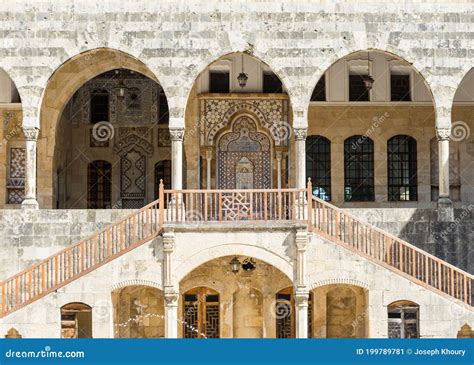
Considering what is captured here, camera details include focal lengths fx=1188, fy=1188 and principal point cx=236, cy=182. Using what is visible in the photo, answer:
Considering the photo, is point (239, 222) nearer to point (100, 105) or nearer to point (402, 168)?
point (402, 168)

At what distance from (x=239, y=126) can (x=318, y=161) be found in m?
2.08

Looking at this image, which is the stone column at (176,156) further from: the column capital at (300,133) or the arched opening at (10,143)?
the arched opening at (10,143)

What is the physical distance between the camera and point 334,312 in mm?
25547

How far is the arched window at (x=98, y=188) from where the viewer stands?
29.5 meters

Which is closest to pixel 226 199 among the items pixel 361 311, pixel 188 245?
pixel 188 245

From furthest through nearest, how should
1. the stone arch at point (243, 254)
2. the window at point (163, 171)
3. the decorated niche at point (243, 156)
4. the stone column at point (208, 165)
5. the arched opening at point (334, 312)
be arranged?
the window at point (163, 171) < the decorated niche at point (243, 156) < the stone column at point (208, 165) < the arched opening at point (334, 312) < the stone arch at point (243, 254)

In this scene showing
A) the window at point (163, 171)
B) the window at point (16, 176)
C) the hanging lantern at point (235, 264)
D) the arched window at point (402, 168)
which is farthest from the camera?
the window at point (163, 171)

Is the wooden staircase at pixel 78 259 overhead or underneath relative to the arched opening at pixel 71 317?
overhead

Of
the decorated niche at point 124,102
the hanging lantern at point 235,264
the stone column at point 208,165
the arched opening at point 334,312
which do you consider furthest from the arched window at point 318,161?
the hanging lantern at point 235,264

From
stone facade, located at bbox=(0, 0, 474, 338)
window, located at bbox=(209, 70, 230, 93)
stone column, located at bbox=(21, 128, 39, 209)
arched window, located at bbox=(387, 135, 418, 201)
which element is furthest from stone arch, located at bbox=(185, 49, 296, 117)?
arched window, located at bbox=(387, 135, 418, 201)

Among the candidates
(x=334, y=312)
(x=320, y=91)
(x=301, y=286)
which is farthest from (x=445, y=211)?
(x=320, y=91)

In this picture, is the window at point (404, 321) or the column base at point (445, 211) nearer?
the window at point (404, 321)

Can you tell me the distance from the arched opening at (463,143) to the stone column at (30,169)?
9.69 m

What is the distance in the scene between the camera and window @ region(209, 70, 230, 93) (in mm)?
28625
